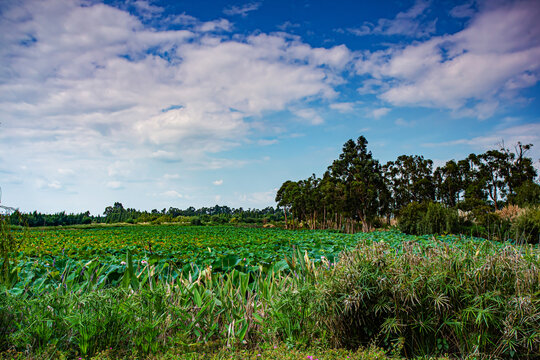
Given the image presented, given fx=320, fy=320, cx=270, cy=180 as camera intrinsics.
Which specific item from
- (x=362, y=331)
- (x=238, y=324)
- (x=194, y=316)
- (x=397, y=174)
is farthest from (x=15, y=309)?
(x=397, y=174)

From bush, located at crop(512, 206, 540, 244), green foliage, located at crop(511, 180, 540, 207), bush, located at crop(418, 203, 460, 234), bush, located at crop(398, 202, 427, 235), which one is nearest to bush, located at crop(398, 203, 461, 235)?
bush, located at crop(418, 203, 460, 234)

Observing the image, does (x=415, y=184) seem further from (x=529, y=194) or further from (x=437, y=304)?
(x=437, y=304)

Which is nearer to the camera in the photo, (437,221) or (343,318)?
(343,318)

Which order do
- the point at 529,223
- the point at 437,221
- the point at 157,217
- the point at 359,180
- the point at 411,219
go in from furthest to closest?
1. the point at 157,217
2. the point at 359,180
3. the point at 411,219
4. the point at 437,221
5. the point at 529,223

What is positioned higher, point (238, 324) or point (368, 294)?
point (368, 294)

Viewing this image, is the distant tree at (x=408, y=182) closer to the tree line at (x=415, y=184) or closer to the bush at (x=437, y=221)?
the tree line at (x=415, y=184)

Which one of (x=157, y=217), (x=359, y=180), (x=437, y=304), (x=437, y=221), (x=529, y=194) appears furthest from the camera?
(x=157, y=217)

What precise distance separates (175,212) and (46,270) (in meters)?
97.3

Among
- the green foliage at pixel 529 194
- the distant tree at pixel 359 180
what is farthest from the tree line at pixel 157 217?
the green foliage at pixel 529 194

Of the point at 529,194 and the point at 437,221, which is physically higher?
the point at 529,194

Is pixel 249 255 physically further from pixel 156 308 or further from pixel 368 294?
pixel 368 294

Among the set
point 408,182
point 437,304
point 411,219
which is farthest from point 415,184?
point 437,304

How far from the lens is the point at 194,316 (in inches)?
158

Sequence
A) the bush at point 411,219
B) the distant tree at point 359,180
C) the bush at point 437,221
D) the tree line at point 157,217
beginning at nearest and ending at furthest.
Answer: the bush at point 437,221 < the bush at point 411,219 < the distant tree at point 359,180 < the tree line at point 157,217
